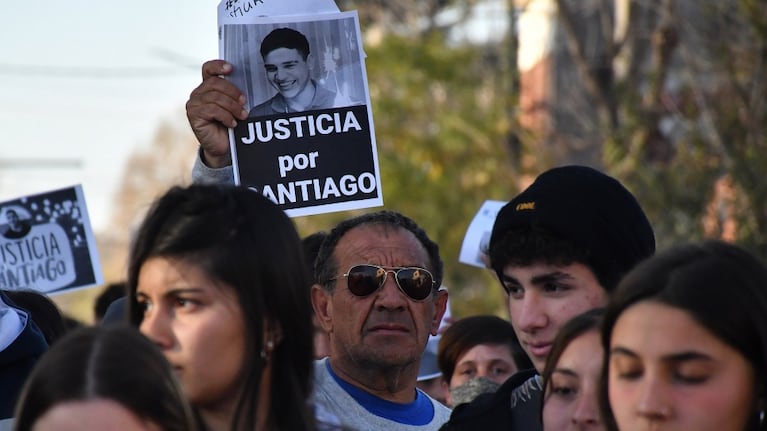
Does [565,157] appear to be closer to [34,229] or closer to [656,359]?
[34,229]

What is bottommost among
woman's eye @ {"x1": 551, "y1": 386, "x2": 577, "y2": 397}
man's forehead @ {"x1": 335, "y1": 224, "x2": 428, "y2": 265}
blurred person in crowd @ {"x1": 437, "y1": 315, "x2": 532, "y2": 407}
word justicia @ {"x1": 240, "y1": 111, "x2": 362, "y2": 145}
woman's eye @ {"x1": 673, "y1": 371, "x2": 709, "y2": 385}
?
blurred person in crowd @ {"x1": 437, "y1": 315, "x2": 532, "y2": 407}

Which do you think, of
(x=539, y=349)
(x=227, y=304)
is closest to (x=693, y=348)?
(x=227, y=304)

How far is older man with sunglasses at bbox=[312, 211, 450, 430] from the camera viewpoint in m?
5.20

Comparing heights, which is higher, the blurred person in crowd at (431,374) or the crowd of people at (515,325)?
the crowd of people at (515,325)

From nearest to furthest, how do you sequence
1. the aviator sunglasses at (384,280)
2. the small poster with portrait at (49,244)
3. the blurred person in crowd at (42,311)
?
the aviator sunglasses at (384,280) < the blurred person in crowd at (42,311) < the small poster with portrait at (49,244)

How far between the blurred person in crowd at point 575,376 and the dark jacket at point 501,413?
0.38 m

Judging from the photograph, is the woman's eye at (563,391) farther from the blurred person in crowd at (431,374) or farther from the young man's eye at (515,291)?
the blurred person in crowd at (431,374)

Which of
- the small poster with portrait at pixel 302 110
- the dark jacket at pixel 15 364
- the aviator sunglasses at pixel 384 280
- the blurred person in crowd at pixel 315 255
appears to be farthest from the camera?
the blurred person in crowd at pixel 315 255

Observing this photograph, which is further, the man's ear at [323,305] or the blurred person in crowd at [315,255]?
the blurred person in crowd at [315,255]

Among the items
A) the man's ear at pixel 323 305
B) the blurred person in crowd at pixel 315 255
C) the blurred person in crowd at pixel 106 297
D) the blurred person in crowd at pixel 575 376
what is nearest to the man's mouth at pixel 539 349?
the blurred person in crowd at pixel 575 376

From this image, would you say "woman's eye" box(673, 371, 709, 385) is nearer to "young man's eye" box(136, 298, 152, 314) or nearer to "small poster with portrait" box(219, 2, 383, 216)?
"young man's eye" box(136, 298, 152, 314)

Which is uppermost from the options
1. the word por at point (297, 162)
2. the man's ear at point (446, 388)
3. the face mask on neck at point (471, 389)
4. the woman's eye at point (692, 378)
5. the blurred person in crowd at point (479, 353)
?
the word por at point (297, 162)

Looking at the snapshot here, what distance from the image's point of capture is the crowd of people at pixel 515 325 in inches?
126

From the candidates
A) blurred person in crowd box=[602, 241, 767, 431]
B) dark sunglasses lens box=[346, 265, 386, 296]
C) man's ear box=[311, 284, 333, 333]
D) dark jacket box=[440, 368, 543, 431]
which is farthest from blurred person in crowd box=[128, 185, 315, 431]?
man's ear box=[311, 284, 333, 333]
